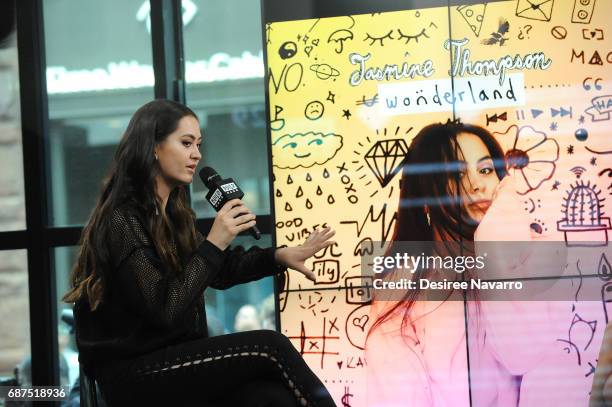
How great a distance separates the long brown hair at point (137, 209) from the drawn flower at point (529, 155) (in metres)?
1.52

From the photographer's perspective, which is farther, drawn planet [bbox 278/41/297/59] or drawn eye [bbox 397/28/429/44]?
drawn planet [bbox 278/41/297/59]

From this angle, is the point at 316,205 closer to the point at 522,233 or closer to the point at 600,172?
the point at 522,233

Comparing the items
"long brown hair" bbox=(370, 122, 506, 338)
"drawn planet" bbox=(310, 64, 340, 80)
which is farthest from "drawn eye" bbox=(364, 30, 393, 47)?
A: "long brown hair" bbox=(370, 122, 506, 338)

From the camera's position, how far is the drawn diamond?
343 centimetres

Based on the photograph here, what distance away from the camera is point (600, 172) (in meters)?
3.26

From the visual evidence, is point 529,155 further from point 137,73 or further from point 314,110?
point 137,73

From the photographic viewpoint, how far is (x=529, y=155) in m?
3.31

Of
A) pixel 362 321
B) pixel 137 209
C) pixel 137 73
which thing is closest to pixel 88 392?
pixel 137 209

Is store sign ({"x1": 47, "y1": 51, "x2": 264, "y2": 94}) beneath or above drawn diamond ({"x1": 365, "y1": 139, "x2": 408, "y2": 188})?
above

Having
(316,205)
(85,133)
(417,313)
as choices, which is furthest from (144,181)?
(85,133)

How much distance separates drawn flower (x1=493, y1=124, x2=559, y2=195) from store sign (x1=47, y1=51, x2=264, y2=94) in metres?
1.22

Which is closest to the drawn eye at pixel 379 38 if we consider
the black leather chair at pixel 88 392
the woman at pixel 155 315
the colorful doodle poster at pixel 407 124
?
the colorful doodle poster at pixel 407 124

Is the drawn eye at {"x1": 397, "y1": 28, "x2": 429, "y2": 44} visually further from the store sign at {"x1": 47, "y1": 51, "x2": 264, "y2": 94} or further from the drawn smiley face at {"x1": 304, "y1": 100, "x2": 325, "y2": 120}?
the store sign at {"x1": 47, "y1": 51, "x2": 264, "y2": 94}

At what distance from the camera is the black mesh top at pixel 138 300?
6.71 ft
